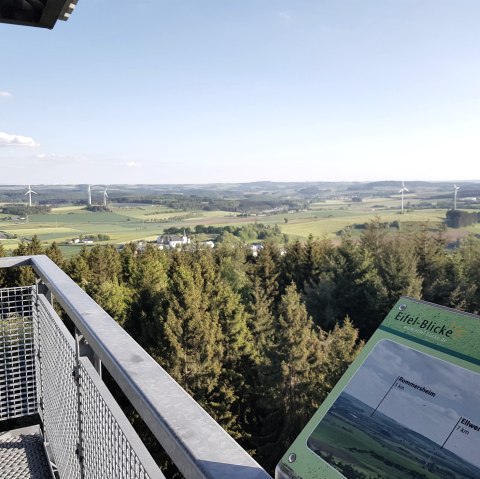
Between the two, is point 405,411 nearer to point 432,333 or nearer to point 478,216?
point 432,333

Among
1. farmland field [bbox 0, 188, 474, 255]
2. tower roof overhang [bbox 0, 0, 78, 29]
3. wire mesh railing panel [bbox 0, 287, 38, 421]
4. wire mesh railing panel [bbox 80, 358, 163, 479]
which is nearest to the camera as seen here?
wire mesh railing panel [bbox 80, 358, 163, 479]

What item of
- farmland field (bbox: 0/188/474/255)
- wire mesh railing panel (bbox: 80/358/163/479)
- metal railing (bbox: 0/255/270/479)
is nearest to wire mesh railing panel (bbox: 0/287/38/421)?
metal railing (bbox: 0/255/270/479)

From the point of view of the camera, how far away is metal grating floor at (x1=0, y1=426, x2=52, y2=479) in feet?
8.39

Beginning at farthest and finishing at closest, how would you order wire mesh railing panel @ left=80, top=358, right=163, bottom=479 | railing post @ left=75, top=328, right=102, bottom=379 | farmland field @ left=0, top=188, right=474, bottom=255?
farmland field @ left=0, top=188, right=474, bottom=255 → railing post @ left=75, top=328, right=102, bottom=379 → wire mesh railing panel @ left=80, top=358, right=163, bottom=479

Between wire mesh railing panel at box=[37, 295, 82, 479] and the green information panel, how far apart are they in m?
1.22

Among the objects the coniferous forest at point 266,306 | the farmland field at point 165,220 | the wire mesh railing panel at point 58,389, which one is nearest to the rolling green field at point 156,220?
the farmland field at point 165,220

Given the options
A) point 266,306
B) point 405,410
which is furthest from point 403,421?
point 266,306

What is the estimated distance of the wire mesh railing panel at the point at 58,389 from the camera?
1.97m

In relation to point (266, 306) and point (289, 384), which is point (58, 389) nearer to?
point (289, 384)

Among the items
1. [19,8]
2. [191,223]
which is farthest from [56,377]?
[191,223]

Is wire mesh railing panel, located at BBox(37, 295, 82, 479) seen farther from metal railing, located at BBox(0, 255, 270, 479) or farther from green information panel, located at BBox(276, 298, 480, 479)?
green information panel, located at BBox(276, 298, 480, 479)

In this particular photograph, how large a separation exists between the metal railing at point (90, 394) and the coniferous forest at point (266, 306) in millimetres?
12108

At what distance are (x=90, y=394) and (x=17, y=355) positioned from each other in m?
1.85

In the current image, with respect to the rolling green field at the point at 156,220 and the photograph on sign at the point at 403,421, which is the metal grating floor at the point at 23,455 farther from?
the rolling green field at the point at 156,220
